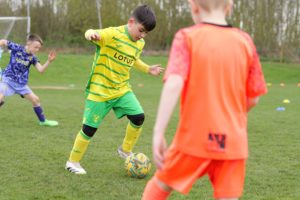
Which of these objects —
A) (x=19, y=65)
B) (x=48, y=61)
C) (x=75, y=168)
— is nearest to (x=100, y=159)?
(x=75, y=168)

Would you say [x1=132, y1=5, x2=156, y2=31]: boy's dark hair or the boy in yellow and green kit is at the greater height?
[x1=132, y1=5, x2=156, y2=31]: boy's dark hair

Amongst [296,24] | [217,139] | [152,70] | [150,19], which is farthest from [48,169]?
[296,24]

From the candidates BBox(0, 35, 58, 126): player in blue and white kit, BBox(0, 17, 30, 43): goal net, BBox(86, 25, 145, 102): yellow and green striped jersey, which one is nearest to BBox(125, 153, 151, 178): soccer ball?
BBox(86, 25, 145, 102): yellow and green striped jersey

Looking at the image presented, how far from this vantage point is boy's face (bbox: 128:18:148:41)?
5.02 m

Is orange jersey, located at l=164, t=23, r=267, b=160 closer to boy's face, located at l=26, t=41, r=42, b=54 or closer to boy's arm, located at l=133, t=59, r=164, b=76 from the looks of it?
boy's arm, located at l=133, t=59, r=164, b=76

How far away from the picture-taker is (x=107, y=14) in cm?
3591

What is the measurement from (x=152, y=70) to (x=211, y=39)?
2.46 m

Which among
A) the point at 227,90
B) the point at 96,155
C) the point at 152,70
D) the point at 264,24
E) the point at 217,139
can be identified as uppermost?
the point at 227,90

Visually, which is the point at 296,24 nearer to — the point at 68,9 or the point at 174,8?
the point at 174,8

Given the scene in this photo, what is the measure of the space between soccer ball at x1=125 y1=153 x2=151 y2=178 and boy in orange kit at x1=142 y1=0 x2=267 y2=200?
2.28 metres

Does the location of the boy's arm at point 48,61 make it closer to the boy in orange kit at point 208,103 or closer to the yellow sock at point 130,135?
the yellow sock at point 130,135

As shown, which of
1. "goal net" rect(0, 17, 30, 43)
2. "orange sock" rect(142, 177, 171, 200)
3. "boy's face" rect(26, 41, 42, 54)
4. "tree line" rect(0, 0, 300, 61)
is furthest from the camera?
"tree line" rect(0, 0, 300, 61)

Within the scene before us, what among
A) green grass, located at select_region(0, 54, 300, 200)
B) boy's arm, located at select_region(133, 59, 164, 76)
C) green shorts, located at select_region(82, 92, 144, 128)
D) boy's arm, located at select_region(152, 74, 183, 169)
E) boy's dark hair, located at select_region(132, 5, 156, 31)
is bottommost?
green grass, located at select_region(0, 54, 300, 200)

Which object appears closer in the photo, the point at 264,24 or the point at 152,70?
the point at 152,70
